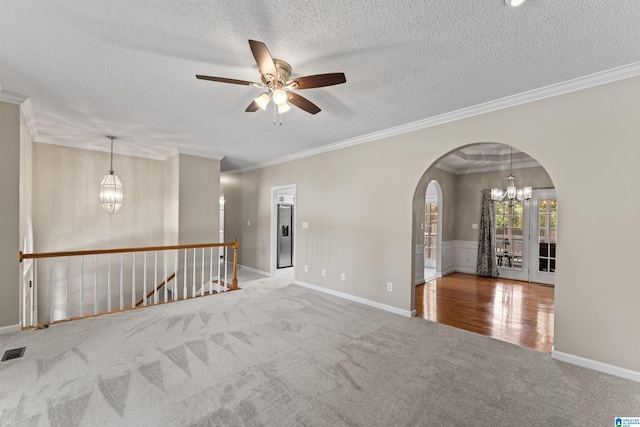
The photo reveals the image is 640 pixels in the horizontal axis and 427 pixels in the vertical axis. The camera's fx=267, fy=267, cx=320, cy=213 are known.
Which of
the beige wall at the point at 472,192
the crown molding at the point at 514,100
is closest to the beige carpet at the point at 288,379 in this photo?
the crown molding at the point at 514,100

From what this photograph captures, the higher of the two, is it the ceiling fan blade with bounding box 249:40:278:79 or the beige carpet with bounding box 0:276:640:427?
the ceiling fan blade with bounding box 249:40:278:79

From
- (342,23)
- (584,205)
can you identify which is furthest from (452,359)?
(342,23)

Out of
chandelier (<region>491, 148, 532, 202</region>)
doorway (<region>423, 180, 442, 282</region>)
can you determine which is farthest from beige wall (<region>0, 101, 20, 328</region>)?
chandelier (<region>491, 148, 532, 202</region>)

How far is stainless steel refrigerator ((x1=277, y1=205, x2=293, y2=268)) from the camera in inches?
264

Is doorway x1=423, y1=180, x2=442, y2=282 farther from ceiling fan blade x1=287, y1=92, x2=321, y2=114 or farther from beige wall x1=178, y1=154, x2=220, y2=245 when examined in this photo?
beige wall x1=178, y1=154, x2=220, y2=245

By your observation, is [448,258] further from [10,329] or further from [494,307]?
[10,329]

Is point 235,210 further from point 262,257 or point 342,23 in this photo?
point 342,23

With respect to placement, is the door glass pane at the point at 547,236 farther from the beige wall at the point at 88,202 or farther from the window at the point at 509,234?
the beige wall at the point at 88,202

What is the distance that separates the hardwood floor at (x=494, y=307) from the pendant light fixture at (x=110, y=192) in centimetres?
559

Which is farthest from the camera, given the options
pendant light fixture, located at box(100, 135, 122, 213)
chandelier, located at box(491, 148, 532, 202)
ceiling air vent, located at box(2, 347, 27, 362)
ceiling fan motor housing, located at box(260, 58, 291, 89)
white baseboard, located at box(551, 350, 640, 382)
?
chandelier, located at box(491, 148, 532, 202)

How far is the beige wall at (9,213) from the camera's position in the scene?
2955mm

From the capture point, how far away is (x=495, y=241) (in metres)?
6.39

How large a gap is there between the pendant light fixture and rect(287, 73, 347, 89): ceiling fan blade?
14.8ft

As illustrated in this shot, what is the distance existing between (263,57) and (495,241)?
6731 millimetres
